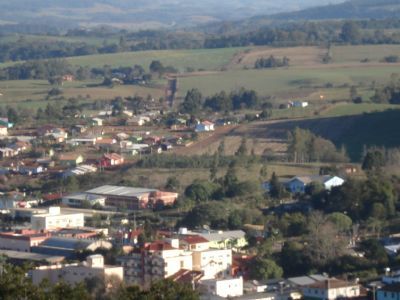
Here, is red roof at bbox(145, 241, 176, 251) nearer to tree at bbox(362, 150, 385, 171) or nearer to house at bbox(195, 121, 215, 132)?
tree at bbox(362, 150, 385, 171)

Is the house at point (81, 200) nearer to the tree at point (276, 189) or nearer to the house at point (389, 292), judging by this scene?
the tree at point (276, 189)

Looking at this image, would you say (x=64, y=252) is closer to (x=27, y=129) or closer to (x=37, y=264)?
(x=37, y=264)

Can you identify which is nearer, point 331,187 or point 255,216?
point 255,216

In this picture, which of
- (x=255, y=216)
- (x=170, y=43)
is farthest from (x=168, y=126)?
(x=170, y=43)

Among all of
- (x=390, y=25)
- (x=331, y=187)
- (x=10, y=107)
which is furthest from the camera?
(x=390, y=25)

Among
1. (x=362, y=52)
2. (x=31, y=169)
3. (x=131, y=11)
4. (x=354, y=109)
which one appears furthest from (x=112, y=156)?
(x=131, y=11)

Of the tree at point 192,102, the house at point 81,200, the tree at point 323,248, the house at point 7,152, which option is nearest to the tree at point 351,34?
the tree at point 192,102

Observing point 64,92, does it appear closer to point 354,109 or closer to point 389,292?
point 354,109
